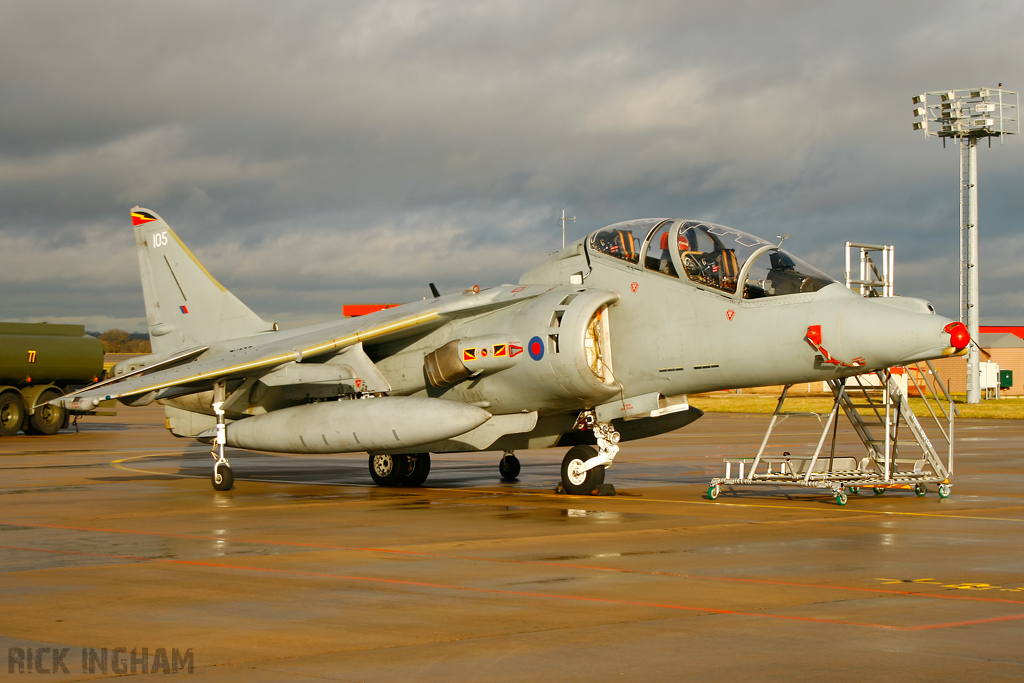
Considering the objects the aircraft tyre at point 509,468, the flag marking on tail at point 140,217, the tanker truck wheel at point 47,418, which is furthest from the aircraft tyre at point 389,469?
the tanker truck wheel at point 47,418

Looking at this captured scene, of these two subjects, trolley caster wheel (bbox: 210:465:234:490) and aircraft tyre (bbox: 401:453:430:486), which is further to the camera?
aircraft tyre (bbox: 401:453:430:486)

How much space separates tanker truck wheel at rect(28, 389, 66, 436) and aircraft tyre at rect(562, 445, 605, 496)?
25.3 m

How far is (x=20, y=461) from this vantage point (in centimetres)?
2341

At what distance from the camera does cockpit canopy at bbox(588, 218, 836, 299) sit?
44.3 feet

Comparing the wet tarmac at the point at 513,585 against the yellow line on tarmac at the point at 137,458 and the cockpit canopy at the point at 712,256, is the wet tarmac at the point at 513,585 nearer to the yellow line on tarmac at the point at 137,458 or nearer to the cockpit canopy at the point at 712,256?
the cockpit canopy at the point at 712,256

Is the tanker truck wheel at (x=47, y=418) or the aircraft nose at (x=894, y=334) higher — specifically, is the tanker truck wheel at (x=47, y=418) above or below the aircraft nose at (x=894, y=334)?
below

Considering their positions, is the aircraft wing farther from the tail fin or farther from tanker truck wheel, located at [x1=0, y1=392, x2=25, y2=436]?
tanker truck wheel, located at [x1=0, y1=392, x2=25, y2=436]

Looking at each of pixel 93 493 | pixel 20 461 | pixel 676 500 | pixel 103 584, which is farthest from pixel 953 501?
pixel 20 461

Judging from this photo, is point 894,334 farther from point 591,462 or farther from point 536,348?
point 536,348

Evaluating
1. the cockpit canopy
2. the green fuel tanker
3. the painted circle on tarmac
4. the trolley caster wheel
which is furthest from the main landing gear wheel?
the green fuel tanker

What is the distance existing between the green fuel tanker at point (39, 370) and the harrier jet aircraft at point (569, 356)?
19.0 m

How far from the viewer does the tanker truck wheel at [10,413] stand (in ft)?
113

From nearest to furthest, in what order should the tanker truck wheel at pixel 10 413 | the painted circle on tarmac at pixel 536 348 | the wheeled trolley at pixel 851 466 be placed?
the wheeled trolley at pixel 851 466
the painted circle on tarmac at pixel 536 348
the tanker truck wheel at pixel 10 413

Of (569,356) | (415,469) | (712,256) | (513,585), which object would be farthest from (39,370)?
(513,585)
